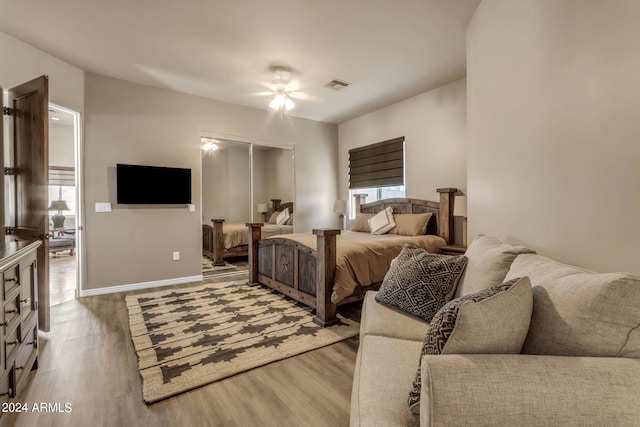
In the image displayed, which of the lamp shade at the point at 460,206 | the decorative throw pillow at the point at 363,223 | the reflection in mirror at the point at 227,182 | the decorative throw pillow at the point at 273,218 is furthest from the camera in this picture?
the decorative throw pillow at the point at 273,218

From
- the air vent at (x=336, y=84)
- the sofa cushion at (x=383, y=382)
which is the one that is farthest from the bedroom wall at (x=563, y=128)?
the air vent at (x=336, y=84)

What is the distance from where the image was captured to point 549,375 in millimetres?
764

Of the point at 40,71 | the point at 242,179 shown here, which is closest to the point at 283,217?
the point at 242,179

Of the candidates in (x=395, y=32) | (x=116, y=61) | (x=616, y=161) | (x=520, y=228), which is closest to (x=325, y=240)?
(x=520, y=228)

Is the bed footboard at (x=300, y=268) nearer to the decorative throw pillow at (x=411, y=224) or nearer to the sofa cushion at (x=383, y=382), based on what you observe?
the sofa cushion at (x=383, y=382)

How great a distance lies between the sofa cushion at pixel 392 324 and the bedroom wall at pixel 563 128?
0.84m

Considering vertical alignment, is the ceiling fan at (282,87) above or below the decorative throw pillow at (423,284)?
above

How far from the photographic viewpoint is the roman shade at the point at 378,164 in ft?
16.4

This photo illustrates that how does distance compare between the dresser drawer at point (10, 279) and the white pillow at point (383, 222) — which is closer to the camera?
the dresser drawer at point (10, 279)

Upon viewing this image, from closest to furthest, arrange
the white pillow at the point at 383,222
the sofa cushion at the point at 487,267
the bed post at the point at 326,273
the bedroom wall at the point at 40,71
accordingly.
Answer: the sofa cushion at the point at 487,267
the bed post at the point at 326,273
the bedroom wall at the point at 40,71
the white pillow at the point at 383,222

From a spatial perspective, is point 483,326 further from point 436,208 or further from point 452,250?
point 436,208

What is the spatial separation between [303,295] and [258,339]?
0.78 metres

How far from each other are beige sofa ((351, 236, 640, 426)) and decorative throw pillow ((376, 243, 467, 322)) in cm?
62

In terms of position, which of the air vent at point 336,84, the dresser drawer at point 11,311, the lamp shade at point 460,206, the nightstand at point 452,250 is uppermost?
the air vent at point 336,84
